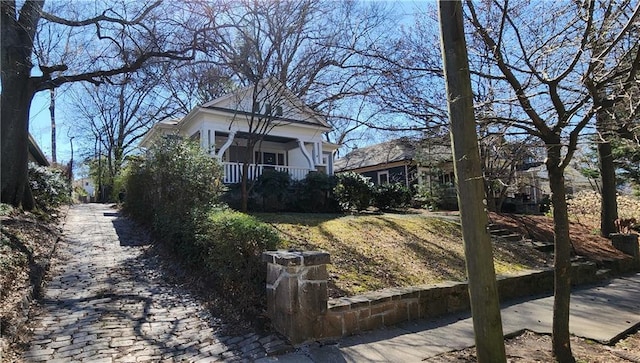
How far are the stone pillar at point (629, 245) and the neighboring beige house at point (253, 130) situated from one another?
9378mm

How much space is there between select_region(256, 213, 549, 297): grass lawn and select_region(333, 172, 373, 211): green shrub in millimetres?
2765

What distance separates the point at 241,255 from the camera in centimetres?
483

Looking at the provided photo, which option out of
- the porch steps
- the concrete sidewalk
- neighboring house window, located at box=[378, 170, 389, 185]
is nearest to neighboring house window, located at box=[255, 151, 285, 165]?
neighboring house window, located at box=[378, 170, 389, 185]

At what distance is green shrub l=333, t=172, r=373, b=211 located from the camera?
13.3 metres

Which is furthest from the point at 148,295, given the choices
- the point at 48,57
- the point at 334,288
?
the point at 48,57

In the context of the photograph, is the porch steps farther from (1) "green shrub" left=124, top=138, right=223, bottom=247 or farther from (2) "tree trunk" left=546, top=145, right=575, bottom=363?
(1) "green shrub" left=124, top=138, right=223, bottom=247

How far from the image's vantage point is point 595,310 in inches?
229

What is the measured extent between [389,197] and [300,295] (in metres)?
11.1

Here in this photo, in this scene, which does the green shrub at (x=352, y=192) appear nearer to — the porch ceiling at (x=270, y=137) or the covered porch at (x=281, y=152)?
the covered porch at (x=281, y=152)

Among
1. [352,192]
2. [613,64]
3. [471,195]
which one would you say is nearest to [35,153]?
[352,192]

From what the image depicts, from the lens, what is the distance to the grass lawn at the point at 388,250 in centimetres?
605

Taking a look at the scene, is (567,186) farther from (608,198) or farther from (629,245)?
(629,245)

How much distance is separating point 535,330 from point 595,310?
1894 millimetres

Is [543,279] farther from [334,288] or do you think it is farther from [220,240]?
[220,240]
